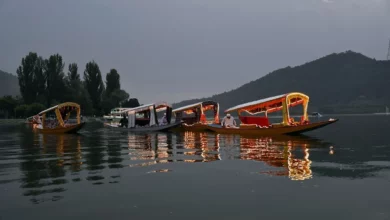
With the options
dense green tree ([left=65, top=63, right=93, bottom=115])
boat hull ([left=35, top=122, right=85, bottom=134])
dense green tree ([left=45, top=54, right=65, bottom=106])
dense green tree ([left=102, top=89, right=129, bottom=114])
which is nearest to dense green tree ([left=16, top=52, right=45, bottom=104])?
dense green tree ([left=45, top=54, right=65, bottom=106])

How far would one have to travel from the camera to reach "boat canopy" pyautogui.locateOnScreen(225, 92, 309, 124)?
32.0m

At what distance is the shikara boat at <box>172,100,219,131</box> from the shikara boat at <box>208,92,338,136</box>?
5685mm

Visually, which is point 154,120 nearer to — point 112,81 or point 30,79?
point 30,79

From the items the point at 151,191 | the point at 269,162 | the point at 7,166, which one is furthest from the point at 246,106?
the point at 151,191

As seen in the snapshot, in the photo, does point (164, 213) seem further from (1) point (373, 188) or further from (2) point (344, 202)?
(1) point (373, 188)

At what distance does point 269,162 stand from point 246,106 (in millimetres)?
20481

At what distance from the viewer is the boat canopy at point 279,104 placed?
3203 centimetres

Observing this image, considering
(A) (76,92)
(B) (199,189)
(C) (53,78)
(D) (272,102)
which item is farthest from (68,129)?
(A) (76,92)

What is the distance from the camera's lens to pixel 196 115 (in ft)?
164

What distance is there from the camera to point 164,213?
332 inches

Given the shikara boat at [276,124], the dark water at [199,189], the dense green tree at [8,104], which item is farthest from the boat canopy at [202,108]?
the dense green tree at [8,104]

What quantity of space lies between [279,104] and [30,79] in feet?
274

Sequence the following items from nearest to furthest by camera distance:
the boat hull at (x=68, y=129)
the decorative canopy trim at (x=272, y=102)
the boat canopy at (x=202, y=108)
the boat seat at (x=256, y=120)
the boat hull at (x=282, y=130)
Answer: the boat hull at (x=282, y=130) < the decorative canopy trim at (x=272, y=102) < the boat seat at (x=256, y=120) < the boat hull at (x=68, y=129) < the boat canopy at (x=202, y=108)

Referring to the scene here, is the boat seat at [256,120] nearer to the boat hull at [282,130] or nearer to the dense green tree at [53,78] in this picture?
the boat hull at [282,130]
